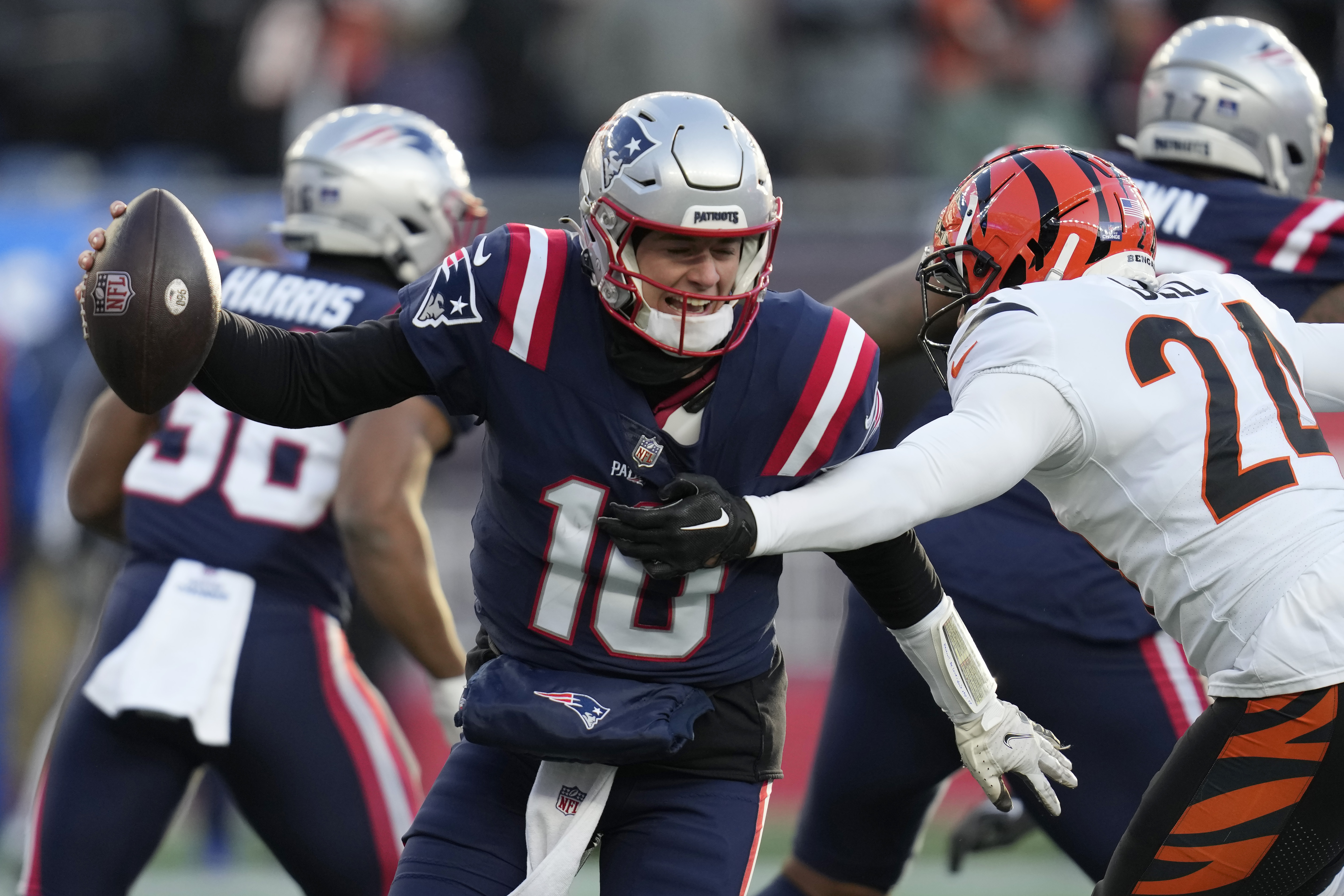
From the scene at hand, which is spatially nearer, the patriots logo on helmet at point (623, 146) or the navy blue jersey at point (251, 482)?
the patriots logo on helmet at point (623, 146)

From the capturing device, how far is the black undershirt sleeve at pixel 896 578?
111 inches

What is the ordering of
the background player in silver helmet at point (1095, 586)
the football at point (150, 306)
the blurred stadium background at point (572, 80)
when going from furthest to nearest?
the blurred stadium background at point (572, 80) → the background player in silver helmet at point (1095, 586) → the football at point (150, 306)

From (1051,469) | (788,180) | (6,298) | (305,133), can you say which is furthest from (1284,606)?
(788,180)

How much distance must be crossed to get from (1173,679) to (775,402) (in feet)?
3.90

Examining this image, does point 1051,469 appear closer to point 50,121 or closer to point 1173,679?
point 1173,679

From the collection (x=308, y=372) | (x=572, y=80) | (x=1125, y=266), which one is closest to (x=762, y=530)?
(x=308, y=372)

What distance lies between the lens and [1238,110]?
12.7ft

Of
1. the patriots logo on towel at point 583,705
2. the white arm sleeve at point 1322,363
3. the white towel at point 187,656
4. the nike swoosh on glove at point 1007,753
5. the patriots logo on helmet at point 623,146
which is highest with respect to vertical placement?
the patriots logo on helmet at point 623,146

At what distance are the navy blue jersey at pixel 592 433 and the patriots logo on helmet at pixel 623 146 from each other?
147mm

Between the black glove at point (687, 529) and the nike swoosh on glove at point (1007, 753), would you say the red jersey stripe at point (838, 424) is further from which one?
the nike swoosh on glove at point (1007, 753)

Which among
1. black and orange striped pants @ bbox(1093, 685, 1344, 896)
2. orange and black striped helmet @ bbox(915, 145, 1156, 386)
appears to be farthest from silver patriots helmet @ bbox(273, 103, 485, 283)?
black and orange striped pants @ bbox(1093, 685, 1344, 896)

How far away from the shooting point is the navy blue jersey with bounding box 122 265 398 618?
11.9 ft

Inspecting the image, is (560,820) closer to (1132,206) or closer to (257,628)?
(257,628)

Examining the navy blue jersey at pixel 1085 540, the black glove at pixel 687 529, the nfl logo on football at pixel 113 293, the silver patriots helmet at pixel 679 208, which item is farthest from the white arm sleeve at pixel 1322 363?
the nfl logo on football at pixel 113 293
